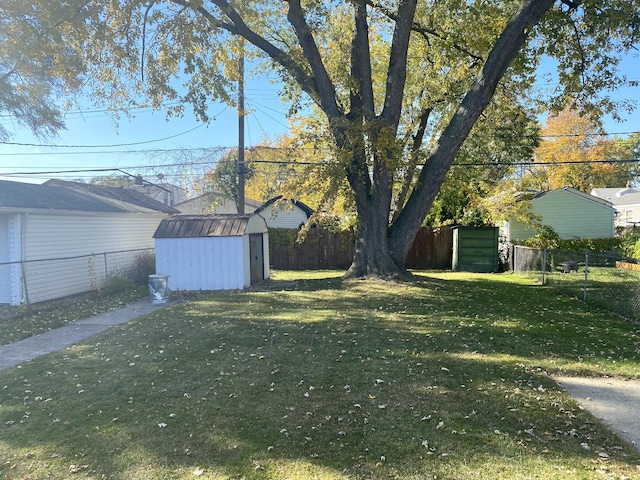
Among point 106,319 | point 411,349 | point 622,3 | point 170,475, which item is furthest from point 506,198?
point 170,475

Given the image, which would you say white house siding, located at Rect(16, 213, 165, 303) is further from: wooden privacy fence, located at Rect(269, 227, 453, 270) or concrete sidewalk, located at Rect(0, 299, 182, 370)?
wooden privacy fence, located at Rect(269, 227, 453, 270)

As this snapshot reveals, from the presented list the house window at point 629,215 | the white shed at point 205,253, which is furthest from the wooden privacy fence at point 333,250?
the house window at point 629,215

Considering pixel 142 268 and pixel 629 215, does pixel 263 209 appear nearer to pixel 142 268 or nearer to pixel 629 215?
pixel 142 268

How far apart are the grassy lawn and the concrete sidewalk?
0.42 metres

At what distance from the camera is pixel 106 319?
817 centimetres

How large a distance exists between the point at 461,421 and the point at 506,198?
48.5ft

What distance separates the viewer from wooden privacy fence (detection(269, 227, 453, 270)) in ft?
62.5

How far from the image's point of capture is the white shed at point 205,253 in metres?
11.7

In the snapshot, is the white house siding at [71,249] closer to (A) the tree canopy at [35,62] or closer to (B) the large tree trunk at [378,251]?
(A) the tree canopy at [35,62]

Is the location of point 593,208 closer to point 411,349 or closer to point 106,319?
point 411,349

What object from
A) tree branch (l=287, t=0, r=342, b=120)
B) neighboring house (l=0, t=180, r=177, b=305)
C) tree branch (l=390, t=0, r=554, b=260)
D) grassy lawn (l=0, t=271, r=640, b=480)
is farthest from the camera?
tree branch (l=287, t=0, r=342, b=120)

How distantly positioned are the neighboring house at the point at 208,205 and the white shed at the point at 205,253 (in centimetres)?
1718

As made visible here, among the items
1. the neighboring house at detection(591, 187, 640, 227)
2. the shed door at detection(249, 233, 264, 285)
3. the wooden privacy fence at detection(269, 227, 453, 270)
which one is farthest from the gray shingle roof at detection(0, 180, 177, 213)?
the neighboring house at detection(591, 187, 640, 227)

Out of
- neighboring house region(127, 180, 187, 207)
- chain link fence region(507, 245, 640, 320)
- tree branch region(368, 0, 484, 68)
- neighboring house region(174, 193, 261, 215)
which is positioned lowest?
chain link fence region(507, 245, 640, 320)
